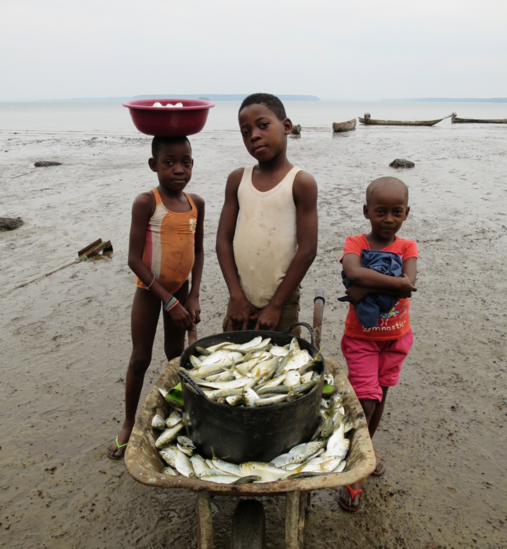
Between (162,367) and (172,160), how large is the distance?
2144 mm

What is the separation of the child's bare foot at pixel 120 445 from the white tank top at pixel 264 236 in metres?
1.31

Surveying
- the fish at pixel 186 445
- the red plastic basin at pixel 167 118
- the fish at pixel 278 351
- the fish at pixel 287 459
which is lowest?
the fish at pixel 186 445

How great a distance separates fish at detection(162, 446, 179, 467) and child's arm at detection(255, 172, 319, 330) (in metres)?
0.95

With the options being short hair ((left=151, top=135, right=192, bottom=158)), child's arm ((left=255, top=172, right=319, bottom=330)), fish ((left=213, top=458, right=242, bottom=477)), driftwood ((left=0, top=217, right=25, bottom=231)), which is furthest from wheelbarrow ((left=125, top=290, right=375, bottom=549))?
driftwood ((left=0, top=217, right=25, bottom=231))

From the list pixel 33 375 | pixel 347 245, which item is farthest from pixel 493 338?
pixel 33 375

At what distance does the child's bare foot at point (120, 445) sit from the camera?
9.87 feet

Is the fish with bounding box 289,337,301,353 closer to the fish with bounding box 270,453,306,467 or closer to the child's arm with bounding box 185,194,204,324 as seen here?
the fish with bounding box 270,453,306,467

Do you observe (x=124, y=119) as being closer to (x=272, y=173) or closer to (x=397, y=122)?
(x=397, y=122)

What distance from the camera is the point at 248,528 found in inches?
72.2

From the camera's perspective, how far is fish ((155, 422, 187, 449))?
6.75ft

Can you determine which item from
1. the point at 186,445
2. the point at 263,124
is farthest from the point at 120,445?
the point at 263,124

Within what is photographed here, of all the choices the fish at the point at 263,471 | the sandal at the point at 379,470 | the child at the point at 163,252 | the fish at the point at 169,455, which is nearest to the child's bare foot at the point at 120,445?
the child at the point at 163,252

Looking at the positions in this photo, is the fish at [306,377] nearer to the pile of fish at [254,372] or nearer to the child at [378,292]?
the pile of fish at [254,372]

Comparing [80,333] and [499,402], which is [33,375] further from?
[499,402]
